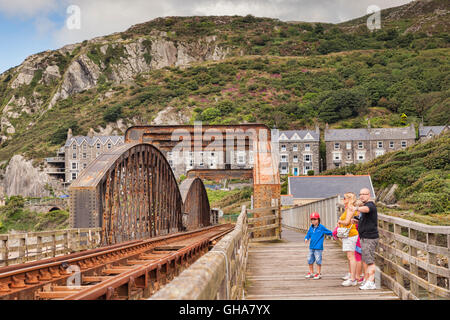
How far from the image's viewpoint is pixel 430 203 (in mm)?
31234

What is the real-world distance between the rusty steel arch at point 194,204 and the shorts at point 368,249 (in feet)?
51.5

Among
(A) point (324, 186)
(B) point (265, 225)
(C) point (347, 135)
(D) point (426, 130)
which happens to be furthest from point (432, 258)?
(D) point (426, 130)

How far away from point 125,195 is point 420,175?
34.8 meters

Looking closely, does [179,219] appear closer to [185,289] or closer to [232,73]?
[185,289]

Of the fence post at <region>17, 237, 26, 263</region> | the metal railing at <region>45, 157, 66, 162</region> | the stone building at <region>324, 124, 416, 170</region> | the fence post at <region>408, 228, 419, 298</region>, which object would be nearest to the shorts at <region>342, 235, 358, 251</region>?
the fence post at <region>408, 228, 419, 298</region>

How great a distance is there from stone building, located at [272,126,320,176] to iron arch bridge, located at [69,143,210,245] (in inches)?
2821

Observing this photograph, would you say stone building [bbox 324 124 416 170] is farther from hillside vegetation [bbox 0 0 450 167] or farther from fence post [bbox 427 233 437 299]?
fence post [bbox 427 233 437 299]

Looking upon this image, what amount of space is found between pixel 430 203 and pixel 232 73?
12496 centimetres

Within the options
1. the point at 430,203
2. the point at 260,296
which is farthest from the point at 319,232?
the point at 430,203

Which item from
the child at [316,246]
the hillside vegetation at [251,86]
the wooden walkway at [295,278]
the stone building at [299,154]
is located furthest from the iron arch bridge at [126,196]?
the hillside vegetation at [251,86]

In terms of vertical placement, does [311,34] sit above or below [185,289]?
above

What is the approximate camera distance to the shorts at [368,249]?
282 inches

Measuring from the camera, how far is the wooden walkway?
6.89 meters

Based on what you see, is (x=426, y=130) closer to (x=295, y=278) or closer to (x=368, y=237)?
(x=295, y=278)
